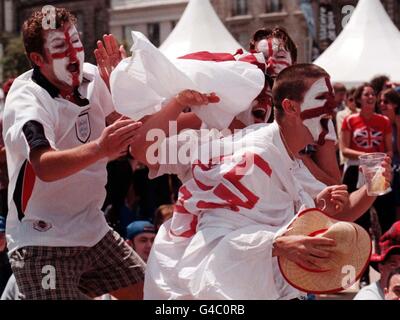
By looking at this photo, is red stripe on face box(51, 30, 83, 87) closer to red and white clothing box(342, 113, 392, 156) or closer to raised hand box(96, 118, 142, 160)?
raised hand box(96, 118, 142, 160)

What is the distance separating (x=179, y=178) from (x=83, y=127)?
0.47 m

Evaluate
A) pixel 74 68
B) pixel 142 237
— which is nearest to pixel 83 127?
pixel 74 68

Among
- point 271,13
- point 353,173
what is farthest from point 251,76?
point 271,13

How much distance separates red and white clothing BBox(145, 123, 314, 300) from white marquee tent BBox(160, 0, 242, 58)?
941 cm

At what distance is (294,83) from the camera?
12.1ft

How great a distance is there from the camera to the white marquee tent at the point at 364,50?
1147 centimetres

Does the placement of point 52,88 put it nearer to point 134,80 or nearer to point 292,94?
point 134,80

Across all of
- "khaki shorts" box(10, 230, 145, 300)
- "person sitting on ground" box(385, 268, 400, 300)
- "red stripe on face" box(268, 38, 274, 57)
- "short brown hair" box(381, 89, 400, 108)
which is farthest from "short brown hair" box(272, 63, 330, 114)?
"short brown hair" box(381, 89, 400, 108)

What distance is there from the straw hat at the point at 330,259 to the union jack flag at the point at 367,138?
17.4 ft

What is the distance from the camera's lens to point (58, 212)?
13.6ft

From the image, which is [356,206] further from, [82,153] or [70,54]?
[70,54]

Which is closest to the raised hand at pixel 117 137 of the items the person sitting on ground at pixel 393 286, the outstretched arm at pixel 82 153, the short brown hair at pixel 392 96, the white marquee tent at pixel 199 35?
the outstretched arm at pixel 82 153

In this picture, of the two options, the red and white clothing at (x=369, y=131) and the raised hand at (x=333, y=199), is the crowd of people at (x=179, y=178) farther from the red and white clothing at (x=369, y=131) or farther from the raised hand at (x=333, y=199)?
the red and white clothing at (x=369, y=131)

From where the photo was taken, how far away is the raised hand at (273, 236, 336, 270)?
11.0 feet
